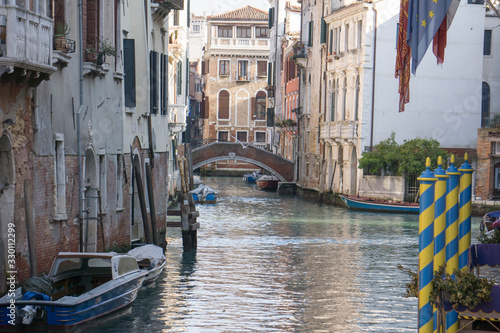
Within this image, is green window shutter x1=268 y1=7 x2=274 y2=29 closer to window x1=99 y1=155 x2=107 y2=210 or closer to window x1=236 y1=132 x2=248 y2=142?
window x1=236 y1=132 x2=248 y2=142

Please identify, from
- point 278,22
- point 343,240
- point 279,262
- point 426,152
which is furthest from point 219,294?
point 278,22

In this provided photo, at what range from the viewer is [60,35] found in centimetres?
1170

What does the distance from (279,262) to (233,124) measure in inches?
1583

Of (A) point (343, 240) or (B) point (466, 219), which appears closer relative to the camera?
(B) point (466, 219)

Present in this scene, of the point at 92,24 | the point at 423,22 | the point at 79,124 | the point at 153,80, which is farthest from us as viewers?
the point at 153,80

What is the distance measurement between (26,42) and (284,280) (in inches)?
288

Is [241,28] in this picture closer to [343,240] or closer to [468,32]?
[468,32]

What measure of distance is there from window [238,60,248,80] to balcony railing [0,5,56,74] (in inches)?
1849

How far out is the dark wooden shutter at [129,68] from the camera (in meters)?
15.9

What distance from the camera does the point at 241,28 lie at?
188 ft

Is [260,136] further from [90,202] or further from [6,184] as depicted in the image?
[6,184]

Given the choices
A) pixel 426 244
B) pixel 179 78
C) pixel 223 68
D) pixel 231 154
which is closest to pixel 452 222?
pixel 426 244

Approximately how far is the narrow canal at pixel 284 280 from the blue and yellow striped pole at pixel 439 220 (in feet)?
12.4

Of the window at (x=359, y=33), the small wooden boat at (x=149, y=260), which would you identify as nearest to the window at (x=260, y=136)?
the window at (x=359, y=33)
